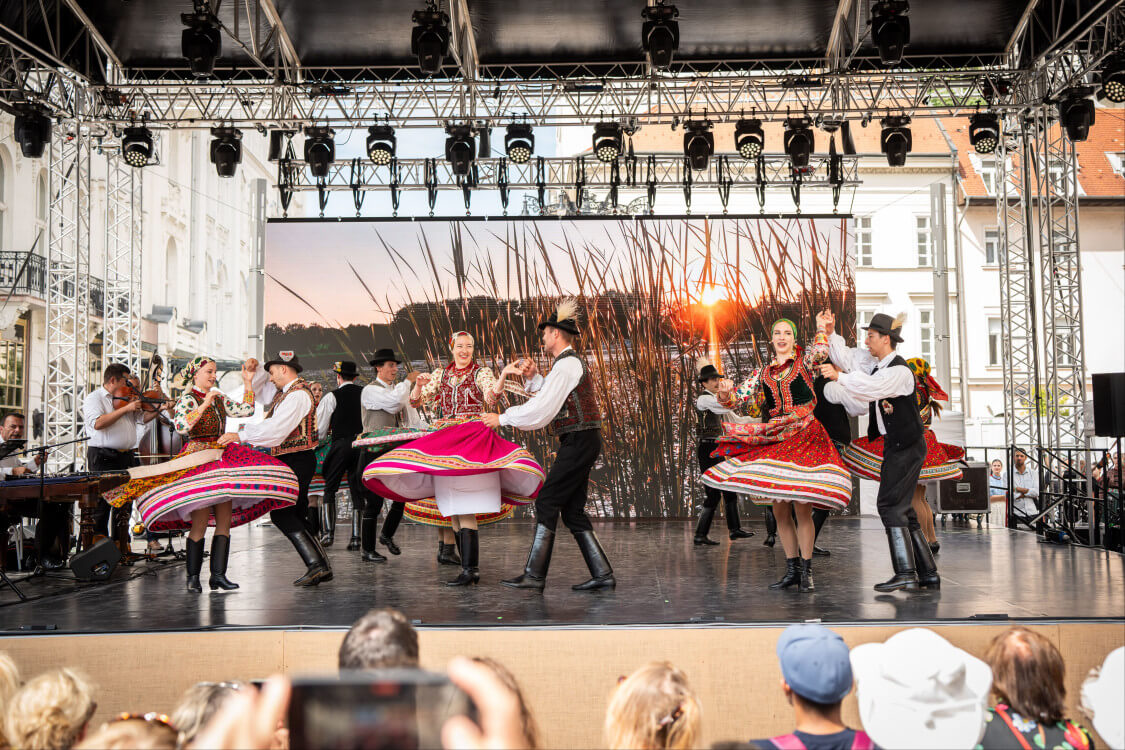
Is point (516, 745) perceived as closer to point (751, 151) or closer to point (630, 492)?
point (751, 151)

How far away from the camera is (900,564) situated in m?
4.86

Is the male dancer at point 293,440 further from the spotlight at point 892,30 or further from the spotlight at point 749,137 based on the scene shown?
the spotlight at point 749,137

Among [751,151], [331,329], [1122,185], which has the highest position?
[1122,185]

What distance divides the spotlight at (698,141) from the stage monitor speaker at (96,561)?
19.5 feet

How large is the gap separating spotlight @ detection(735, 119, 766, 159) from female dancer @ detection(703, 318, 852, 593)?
4.25 meters

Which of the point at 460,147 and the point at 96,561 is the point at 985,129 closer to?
the point at 460,147

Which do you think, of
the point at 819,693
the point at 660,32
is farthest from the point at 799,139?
the point at 819,693

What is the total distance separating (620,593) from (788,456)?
3.54ft

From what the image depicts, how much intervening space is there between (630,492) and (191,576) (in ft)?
20.1

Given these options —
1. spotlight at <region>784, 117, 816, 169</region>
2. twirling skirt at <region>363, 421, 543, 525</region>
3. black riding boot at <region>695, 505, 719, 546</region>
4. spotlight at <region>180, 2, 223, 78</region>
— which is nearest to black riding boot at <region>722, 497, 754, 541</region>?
black riding boot at <region>695, 505, 719, 546</region>

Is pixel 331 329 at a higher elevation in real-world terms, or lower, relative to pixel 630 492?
higher

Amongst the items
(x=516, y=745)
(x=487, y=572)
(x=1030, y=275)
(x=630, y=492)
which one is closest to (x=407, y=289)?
(x=630, y=492)

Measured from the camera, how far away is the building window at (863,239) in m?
22.5

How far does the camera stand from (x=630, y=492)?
34.6 ft
